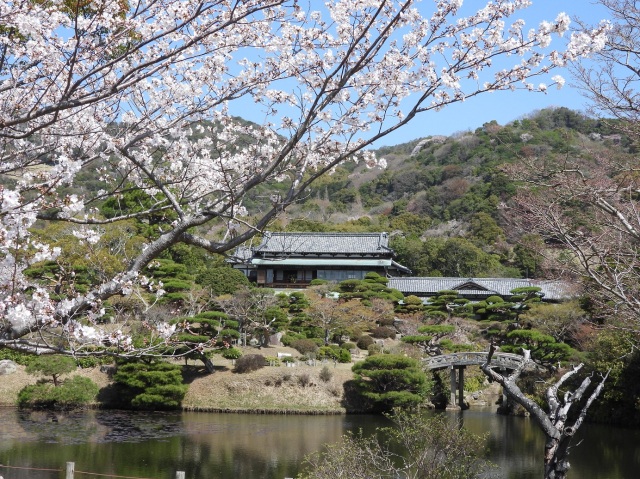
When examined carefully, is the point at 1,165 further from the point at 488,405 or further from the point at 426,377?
the point at 488,405

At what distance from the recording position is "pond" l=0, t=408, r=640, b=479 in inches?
445

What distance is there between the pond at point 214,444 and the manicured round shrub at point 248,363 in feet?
5.84

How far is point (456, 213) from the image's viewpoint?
44812 mm

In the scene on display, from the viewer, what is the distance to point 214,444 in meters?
13.6

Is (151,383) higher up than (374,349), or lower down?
lower down

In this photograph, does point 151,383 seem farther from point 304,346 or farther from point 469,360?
point 469,360

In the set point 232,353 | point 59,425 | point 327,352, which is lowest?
point 59,425

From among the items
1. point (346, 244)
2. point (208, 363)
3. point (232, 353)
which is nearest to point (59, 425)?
point (208, 363)

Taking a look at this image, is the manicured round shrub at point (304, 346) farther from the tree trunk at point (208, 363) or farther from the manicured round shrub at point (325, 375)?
the tree trunk at point (208, 363)

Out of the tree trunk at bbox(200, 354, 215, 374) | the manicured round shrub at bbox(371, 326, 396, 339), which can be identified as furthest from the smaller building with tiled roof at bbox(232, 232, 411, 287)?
the tree trunk at bbox(200, 354, 215, 374)

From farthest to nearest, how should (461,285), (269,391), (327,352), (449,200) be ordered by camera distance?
(449,200)
(461,285)
(327,352)
(269,391)

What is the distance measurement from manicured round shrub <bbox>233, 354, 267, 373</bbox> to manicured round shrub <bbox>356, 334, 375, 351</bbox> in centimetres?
475

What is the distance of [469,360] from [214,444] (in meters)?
9.13

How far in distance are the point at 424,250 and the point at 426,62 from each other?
3088 centimetres
